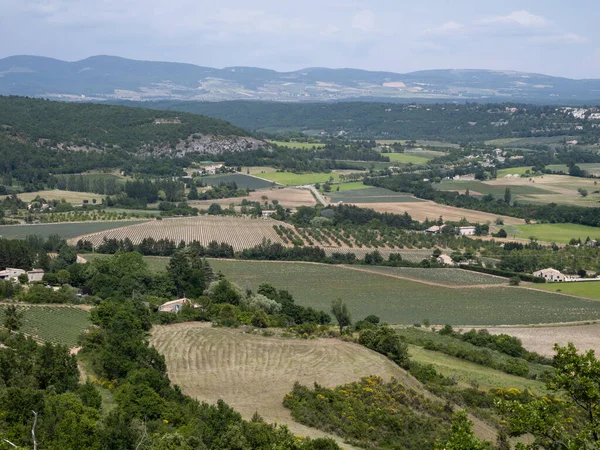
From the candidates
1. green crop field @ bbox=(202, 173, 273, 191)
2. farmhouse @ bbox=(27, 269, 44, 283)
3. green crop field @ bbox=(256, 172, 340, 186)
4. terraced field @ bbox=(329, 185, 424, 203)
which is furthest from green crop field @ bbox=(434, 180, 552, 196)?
farmhouse @ bbox=(27, 269, 44, 283)

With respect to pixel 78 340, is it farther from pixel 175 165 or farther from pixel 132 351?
pixel 175 165

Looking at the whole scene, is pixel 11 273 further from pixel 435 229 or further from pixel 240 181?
pixel 240 181

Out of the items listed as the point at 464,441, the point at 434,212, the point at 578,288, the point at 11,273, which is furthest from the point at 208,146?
the point at 464,441

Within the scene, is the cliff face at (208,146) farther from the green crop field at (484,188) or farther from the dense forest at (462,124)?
the dense forest at (462,124)

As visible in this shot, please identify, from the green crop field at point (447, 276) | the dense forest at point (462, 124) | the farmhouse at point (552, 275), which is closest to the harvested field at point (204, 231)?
the green crop field at point (447, 276)

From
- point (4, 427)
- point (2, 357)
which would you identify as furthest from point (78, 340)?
point (4, 427)

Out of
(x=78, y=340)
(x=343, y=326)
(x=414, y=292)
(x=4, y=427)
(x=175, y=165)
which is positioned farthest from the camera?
(x=175, y=165)
